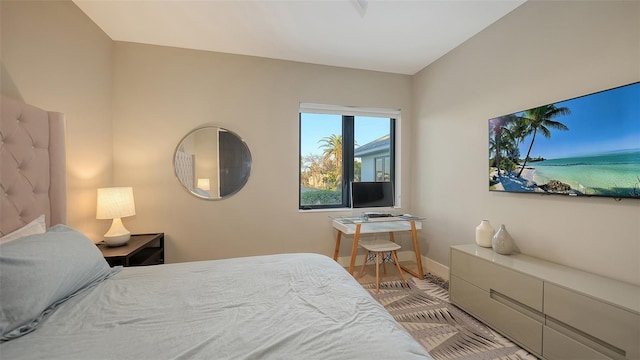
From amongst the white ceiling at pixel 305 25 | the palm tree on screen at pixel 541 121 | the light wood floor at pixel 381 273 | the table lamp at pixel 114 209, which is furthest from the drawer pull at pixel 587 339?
the table lamp at pixel 114 209

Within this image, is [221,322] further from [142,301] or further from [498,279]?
[498,279]

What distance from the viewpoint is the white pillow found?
1282mm

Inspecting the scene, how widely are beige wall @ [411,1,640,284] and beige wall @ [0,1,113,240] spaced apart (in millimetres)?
3579

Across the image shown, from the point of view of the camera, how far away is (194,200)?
9.36 feet

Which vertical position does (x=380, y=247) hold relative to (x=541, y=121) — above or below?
below

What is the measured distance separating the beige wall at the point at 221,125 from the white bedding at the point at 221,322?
1426 mm

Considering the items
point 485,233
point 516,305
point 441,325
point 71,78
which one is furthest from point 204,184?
point 516,305

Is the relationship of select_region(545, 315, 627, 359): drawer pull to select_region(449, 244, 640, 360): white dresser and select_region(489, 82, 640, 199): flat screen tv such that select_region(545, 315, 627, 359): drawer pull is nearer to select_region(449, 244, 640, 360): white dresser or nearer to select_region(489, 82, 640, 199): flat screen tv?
select_region(449, 244, 640, 360): white dresser

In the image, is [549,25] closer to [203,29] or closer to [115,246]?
[203,29]

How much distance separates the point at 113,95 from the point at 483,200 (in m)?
3.92

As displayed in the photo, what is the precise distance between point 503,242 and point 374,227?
1263 mm

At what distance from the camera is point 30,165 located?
1.51 m

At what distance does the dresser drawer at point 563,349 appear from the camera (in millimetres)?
1382

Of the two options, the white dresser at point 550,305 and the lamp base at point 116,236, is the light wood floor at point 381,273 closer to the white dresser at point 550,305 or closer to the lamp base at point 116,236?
the white dresser at point 550,305
